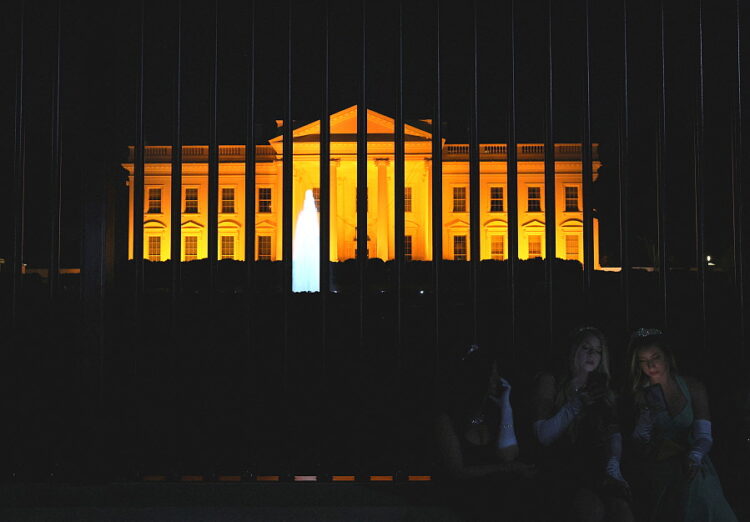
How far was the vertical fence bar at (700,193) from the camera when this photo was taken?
3771 millimetres

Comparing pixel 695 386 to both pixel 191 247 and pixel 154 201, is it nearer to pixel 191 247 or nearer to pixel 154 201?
pixel 191 247

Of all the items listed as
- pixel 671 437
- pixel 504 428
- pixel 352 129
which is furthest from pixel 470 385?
pixel 352 129

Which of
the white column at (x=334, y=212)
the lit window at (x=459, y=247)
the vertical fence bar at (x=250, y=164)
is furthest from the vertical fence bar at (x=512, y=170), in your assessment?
the lit window at (x=459, y=247)

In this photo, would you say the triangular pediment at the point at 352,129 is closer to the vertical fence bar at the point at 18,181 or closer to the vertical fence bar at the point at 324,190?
the vertical fence bar at the point at 18,181

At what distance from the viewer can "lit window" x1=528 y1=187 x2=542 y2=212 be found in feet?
148

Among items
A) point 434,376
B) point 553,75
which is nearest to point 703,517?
point 434,376

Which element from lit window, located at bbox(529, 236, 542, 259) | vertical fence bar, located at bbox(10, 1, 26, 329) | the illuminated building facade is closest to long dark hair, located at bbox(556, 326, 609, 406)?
vertical fence bar, located at bbox(10, 1, 26, 329)

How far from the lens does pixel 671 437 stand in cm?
338

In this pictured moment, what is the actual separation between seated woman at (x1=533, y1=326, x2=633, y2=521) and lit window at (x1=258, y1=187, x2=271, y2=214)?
135 feet

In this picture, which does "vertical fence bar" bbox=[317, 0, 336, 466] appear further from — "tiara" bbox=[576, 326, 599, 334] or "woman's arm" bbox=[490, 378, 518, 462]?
"tiara" bbox=[576, 326, 599, 334]

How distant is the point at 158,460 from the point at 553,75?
128 inches

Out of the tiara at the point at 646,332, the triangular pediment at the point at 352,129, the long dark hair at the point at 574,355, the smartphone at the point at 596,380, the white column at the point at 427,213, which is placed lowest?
the smartphone at the point at 596,380

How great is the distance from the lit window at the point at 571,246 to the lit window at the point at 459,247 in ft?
21.0

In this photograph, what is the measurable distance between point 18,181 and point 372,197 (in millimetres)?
41798
